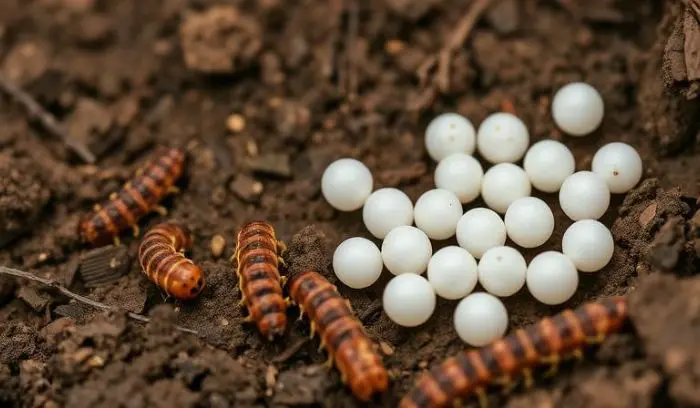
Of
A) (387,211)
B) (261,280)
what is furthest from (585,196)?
(261,280)

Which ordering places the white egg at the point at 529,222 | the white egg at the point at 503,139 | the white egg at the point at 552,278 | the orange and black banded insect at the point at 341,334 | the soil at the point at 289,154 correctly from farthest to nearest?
the white egg at the point at 503,139 < the white egg at the point at 529,222 < the white egg at the point at 552,278 < the soil at the point at 289,154 < the orange and black banded insect at the point at 341,334

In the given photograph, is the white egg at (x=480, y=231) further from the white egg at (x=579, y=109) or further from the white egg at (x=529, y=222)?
the white egg at (x=579, y=109)

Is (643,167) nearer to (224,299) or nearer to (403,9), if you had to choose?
(403,9)

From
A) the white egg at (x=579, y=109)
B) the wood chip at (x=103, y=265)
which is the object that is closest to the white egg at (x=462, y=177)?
the white egg at (x=579, y=109)

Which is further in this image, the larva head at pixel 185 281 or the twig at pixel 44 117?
the twig at pixel 44 117

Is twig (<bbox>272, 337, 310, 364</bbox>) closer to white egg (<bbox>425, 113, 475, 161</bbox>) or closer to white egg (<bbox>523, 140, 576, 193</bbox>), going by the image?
white egg (<bbox>425, 113, 475, 161</bbox>)

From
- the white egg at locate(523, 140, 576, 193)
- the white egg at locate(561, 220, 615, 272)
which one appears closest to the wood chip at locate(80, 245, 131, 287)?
the white egg at locate(523, 140, 576, 193)

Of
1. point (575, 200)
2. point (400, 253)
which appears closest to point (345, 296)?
point (400, 253)
